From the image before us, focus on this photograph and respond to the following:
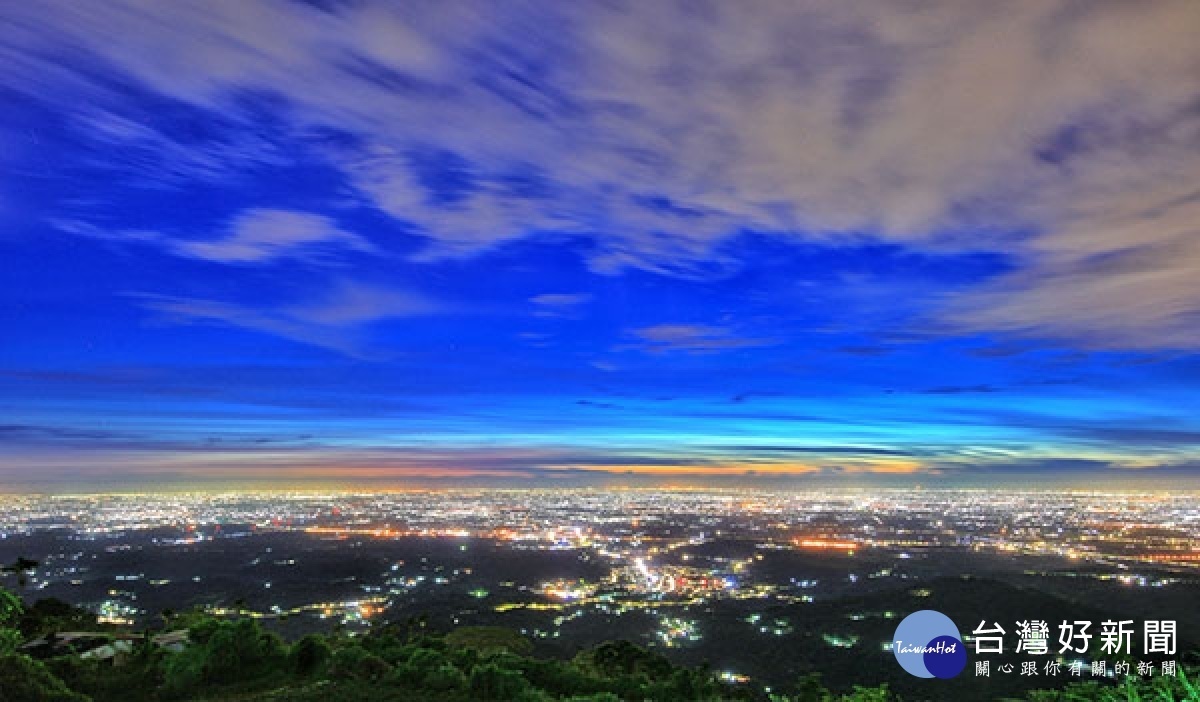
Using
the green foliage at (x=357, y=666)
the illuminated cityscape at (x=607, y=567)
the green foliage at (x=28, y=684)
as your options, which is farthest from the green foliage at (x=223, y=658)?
the illuminated cityscape at (x=607, y=567)

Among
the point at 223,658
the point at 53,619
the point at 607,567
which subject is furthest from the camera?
the point at 607,567

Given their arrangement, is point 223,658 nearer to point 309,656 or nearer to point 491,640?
point 309,656

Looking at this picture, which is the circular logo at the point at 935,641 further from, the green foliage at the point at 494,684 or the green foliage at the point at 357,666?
the green foliage at the point at 357,666

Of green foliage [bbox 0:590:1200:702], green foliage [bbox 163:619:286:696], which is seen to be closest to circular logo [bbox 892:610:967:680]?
green foliage [bbox 0:590:1200:702]

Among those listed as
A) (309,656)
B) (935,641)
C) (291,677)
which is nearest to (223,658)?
(291,677)

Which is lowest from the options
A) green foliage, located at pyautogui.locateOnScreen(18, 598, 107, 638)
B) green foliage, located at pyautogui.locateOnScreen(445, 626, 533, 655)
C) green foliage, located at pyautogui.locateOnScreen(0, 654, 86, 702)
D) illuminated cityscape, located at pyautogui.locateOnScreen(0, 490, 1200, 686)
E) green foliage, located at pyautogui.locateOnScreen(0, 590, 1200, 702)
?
illuminated cityscape, located at pyautogui.locateOnScreen(0, 490, 1200, 686)

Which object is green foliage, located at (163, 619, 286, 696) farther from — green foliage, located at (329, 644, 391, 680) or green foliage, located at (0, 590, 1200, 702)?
green foliage, located at (329, 644, 391, 680)

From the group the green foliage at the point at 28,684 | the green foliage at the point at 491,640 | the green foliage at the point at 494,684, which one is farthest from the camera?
the green foliage at the point at 491,640

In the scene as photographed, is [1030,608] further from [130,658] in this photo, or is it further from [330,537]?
[330,537]

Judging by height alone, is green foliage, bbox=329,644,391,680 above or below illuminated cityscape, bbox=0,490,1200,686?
above

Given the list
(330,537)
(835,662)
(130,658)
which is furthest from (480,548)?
(130,658)

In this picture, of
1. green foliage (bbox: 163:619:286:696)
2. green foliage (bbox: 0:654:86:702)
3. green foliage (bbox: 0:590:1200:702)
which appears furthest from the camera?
green foliage (bbox: 163:619:286:696)
